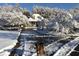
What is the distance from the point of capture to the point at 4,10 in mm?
3670

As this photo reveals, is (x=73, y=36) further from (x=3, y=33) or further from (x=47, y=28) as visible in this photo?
(x=3, y=33)

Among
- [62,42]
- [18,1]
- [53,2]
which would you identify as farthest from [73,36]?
[18,1]

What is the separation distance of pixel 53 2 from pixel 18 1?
0.35 meters

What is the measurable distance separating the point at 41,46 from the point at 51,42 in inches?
4.3

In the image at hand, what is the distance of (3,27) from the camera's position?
3.66m

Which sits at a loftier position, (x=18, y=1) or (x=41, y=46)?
(x=18, y=1)

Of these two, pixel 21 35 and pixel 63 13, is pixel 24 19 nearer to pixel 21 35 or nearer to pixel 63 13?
pixel 21 35

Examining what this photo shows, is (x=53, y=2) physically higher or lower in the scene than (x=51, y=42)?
higher

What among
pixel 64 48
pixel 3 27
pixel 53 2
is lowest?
pixel 64 48

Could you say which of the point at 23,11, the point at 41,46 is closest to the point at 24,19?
the point at 23,11

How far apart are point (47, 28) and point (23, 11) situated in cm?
30

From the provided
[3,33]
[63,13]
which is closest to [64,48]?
[63,13]

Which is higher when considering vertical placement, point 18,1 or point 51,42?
point 18,1

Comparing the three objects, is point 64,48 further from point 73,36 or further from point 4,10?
point 4,10
